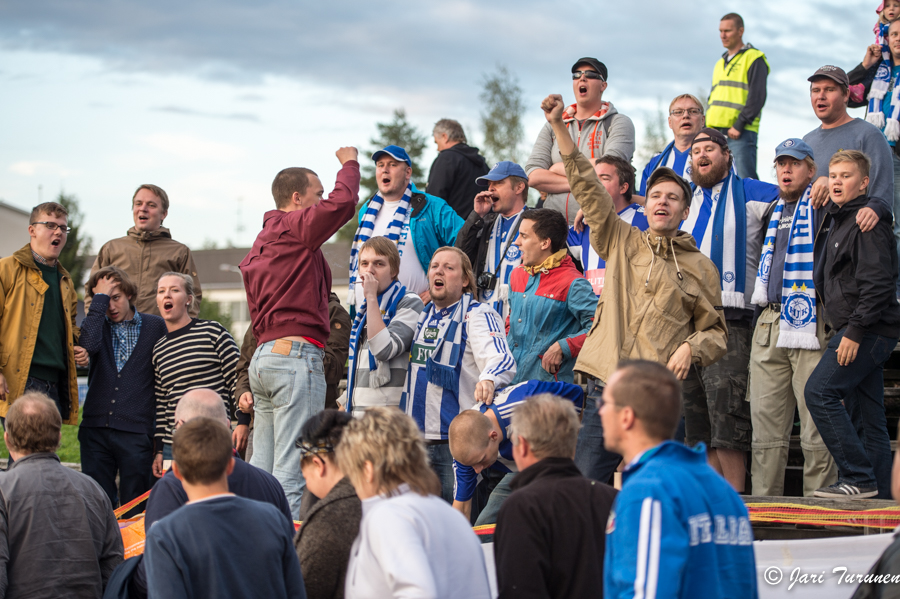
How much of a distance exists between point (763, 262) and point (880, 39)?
4.00 meters

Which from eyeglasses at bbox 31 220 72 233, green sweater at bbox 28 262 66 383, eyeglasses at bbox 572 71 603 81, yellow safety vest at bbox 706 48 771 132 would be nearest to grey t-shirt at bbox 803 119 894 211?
eyeglasses at bbox 572 71 603 81

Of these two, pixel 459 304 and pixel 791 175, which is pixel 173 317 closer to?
pixel 459 304

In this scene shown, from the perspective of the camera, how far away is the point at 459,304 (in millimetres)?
5855

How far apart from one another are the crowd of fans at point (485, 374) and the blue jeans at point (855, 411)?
2cm

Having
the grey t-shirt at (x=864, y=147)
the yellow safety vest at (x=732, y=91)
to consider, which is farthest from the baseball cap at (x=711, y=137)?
the yellow safety vest at (x=732, y=91)

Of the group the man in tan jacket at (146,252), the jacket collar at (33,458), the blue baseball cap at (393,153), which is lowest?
the jacket collar at (33,458)

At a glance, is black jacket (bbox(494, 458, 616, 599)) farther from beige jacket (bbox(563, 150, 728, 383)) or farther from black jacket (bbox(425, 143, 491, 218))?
black jacket (bbox(425, 143, 491, 218))

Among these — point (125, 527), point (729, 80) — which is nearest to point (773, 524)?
point (125, 527)

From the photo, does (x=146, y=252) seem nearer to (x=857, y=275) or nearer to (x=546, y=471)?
(x=546, y=471)

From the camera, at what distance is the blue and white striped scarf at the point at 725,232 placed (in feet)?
20.4

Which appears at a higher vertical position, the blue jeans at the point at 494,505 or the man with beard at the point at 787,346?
the man with beard at the point at 787,346

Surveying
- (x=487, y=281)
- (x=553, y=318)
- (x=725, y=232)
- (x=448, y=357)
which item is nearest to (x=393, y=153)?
(x=487, y=281)

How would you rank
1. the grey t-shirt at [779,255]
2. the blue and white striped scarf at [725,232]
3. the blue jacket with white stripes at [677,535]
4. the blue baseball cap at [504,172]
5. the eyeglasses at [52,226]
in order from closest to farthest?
the blue jacket with white stripes at [677,535]
the grey t-shirt at [779,255]
the blue and white striped scarf at [725,232]
the eyeglasses at [52,226]
the blue baseball cap at [504,172]

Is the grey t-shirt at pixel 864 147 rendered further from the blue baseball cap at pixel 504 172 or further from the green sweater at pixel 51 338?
the green sweater at pixel 51 338
